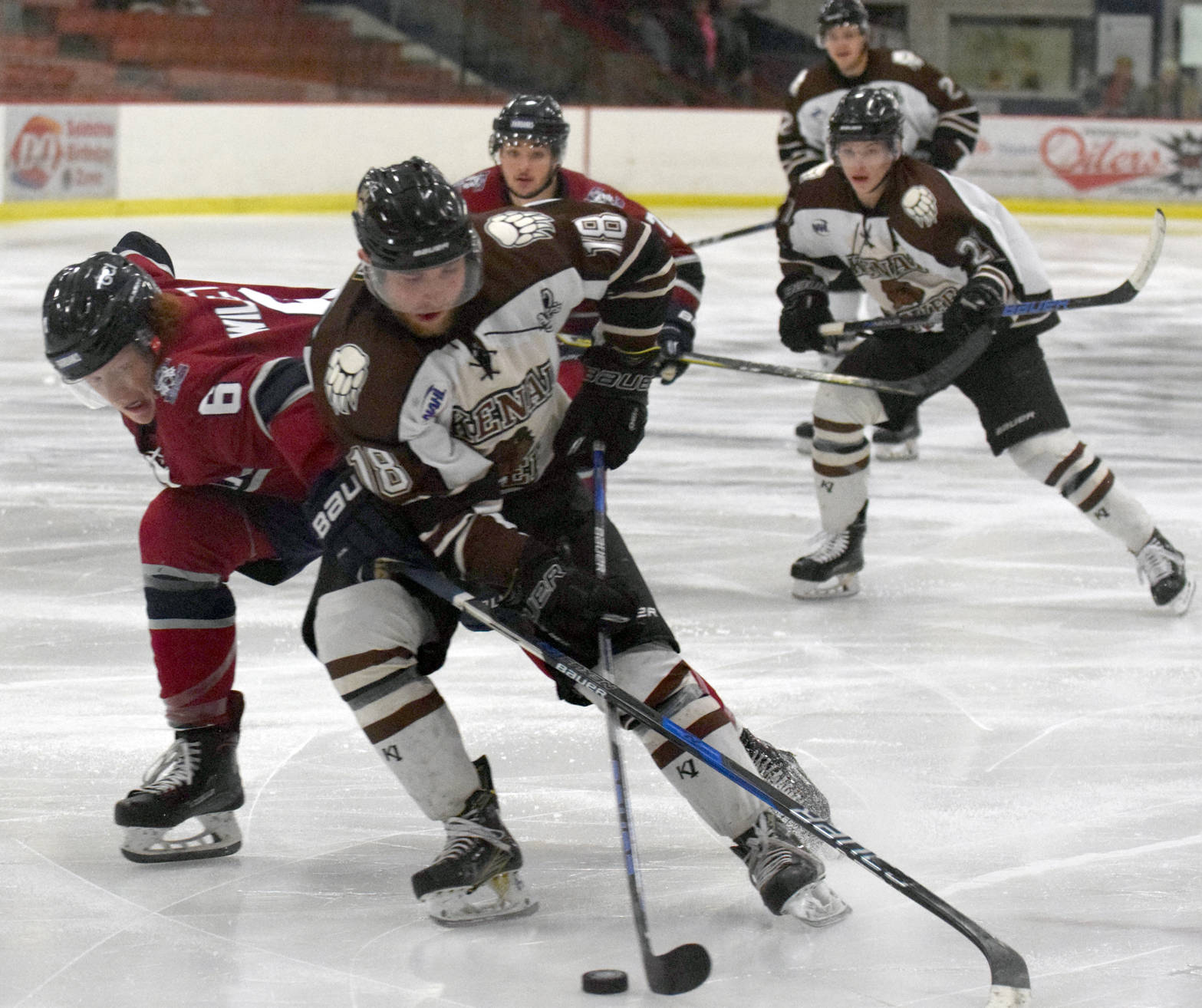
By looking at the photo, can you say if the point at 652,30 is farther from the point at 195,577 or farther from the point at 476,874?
the point at 476,874

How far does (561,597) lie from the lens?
2.05 meters

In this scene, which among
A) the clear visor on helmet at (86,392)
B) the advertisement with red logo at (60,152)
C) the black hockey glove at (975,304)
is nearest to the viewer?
the clear visor on helmet at (86,392)

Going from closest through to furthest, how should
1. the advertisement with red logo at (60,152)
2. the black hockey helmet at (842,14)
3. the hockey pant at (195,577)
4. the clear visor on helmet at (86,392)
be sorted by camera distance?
the clear visor on helmet at (86,392)
the hockey pant at (195,577)
the black hockey helmet at (842,14)
the advertisement with red logo at (60,152)

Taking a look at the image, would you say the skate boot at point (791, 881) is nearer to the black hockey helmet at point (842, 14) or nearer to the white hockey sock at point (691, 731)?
the white hockey sock at point (691, 731)

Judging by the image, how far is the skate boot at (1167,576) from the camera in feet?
11.5

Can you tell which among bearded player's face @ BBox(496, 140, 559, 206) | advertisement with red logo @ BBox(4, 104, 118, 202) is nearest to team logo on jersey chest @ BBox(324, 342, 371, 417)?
bearded player's face @ BBox(496, 140, 559, 206)

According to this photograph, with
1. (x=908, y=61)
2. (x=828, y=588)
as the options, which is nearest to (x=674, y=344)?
(x=828, y=588)

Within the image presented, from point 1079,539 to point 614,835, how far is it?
205 cm

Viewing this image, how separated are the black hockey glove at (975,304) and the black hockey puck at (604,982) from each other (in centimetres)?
189

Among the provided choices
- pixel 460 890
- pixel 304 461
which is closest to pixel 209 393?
pixel 304 461

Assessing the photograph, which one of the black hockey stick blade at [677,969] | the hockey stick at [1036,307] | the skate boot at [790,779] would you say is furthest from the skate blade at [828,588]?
the black hockey stick blade at [677,969]

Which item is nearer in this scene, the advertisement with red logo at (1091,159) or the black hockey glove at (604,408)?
the black hockey glove at (604,408)

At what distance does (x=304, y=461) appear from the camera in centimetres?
214

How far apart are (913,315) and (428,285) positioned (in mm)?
1928
